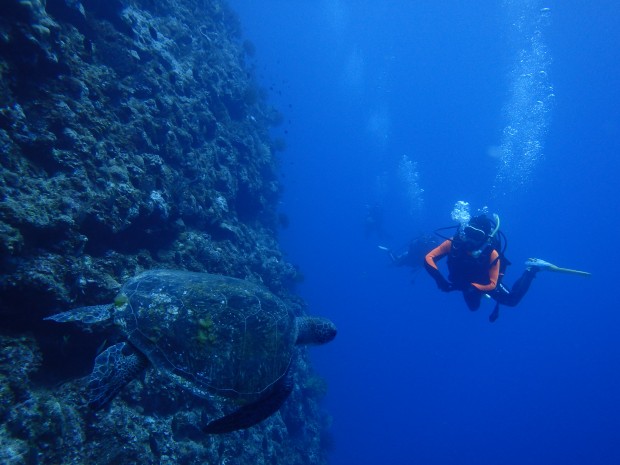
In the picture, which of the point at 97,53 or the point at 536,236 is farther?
the point at 536,236

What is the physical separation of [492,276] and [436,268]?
1439mm

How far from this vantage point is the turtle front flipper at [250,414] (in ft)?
10.8

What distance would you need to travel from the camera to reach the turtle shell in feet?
11.2

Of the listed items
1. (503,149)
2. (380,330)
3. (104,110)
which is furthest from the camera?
Result: (503,149)

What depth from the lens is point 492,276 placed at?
314 inches

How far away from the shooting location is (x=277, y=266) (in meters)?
11.9

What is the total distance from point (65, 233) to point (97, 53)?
478cm

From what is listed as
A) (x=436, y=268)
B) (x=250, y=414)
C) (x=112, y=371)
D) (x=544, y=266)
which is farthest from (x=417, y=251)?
(x=112, y=371)

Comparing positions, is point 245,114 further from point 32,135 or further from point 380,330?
point 380,330

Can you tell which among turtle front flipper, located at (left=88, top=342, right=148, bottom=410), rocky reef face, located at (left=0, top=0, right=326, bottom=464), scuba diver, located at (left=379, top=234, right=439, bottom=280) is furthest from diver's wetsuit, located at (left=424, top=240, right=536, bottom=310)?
scuba diver, located at (left=379, top=234, right=439, bottom=280)

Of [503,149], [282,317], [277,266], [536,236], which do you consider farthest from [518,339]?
[282,317]

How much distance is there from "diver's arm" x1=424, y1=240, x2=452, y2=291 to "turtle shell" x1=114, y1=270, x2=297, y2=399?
5.37 m

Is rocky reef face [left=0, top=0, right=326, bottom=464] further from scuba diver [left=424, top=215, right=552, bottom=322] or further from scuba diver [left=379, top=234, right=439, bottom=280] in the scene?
scuba diver [left=379, top=234, right=439, bottom=280]

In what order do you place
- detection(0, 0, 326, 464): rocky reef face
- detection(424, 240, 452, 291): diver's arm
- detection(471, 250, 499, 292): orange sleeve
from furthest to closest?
detection(424, 240, 452, 291): diver's arm → detection(471, 250, 499, 292): orange sleeve → detection(0, 0, 326, 464): rocky reef face
